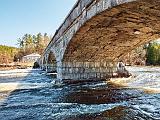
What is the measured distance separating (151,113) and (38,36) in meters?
107

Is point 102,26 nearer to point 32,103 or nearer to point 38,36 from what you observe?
point 32,103

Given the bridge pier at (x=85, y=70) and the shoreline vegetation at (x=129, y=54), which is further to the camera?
the shoreline vegetation at (x=129, y=54)

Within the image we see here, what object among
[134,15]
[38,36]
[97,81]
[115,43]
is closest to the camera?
[134,15]

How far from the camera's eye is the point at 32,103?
36.7ft

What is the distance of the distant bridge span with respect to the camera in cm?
911

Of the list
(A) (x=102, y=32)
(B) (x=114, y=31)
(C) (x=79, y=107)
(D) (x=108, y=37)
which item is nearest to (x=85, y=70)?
(D) (x=108, y=37)

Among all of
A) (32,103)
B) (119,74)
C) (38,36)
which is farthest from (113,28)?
(38,36)

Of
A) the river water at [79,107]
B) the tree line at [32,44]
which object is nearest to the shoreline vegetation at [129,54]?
the tree line at [32,44]

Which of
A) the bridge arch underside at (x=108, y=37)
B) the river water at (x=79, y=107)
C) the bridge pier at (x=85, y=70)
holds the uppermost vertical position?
the bridge arch underside at (x=108, y=37)

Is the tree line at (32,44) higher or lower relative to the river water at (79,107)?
higher

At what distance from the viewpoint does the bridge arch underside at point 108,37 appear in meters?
9.30

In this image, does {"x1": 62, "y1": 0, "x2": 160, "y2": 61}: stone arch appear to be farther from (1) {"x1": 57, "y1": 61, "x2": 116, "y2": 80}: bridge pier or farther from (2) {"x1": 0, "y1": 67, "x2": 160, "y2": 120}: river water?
(2) {"x1": 0, "y1": 67, "x2": 160, "y2": 120}: river water

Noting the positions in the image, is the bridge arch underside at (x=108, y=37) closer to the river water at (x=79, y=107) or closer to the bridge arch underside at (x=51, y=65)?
the river water at (x=79, y=107)

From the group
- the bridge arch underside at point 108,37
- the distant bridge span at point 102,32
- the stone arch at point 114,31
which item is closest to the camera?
the stone arch at point 114,31
